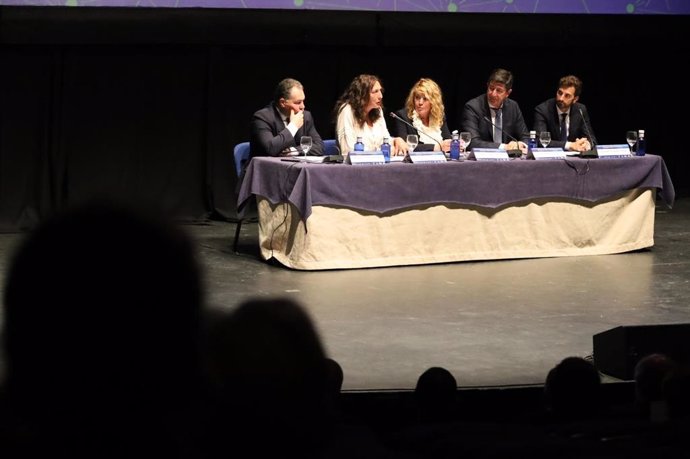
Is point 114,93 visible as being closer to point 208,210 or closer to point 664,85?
point 208,210

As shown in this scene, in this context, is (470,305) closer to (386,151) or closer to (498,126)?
(386,151)

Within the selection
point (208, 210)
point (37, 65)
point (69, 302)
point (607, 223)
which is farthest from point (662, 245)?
point (69, 302)

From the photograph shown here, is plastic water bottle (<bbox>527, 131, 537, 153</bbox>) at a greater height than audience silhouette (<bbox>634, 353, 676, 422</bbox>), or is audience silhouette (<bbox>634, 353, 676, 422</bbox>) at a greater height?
plastic water bottle (<bbox>527, 131, 537, 153</bbox>)

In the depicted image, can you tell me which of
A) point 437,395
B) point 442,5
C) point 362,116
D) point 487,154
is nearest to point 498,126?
point 487,154

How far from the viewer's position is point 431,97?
6.72m

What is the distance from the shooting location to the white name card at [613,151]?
664cm

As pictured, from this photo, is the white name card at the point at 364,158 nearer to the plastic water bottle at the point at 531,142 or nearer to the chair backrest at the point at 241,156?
the chair backrest at the point at 241,156

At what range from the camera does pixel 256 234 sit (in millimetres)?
7734

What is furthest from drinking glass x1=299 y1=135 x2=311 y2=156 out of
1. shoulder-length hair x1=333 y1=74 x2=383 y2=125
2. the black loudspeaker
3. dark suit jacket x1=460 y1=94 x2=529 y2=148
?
the black loudspeaker

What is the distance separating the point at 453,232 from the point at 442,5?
2284mm

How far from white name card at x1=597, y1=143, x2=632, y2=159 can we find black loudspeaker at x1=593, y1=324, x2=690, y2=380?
3.09m

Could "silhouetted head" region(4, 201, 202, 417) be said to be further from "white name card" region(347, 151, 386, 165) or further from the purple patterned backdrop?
the purple patterned backdrop

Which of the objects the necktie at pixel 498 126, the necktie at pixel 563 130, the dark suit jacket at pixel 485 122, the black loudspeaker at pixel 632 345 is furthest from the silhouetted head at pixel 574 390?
the necktie at pixel 563 130

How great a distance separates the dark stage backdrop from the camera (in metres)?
7.64
